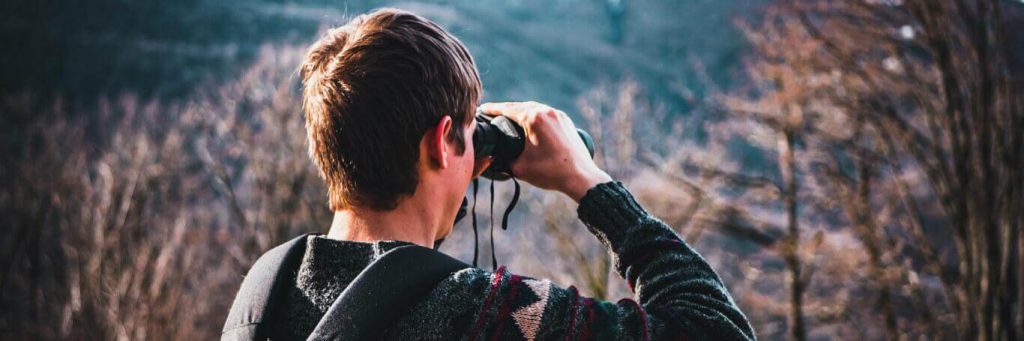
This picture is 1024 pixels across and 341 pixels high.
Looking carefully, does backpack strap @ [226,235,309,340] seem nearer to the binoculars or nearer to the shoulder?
the shoulder

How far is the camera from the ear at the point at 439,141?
3.68 feet

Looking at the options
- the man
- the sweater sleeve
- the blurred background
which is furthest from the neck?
the blurred background

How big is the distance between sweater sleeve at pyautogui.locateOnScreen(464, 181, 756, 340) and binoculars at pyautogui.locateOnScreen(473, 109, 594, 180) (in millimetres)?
224

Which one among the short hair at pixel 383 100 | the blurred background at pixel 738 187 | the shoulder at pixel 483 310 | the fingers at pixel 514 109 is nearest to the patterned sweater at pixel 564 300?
the shoulder at pixel 483 310

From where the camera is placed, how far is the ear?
1.12 m

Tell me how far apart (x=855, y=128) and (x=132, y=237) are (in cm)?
1324

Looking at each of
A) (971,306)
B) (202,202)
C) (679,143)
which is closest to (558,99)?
(202,202)

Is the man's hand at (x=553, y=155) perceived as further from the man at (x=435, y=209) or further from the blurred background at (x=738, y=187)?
the blurred background at (x=738, y=187)

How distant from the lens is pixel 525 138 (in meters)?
1.30

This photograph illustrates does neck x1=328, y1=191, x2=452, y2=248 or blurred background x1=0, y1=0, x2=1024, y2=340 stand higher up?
neck x1=328, y1=191, x2=452, y2=248

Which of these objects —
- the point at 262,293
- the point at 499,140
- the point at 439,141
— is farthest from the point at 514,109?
the point at 262,293

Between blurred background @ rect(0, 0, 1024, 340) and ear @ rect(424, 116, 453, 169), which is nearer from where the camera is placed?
ear @ rect(424, 116, 453, 169)

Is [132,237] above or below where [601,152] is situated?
below

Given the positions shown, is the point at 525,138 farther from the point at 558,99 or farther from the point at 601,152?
the point at 558,99
